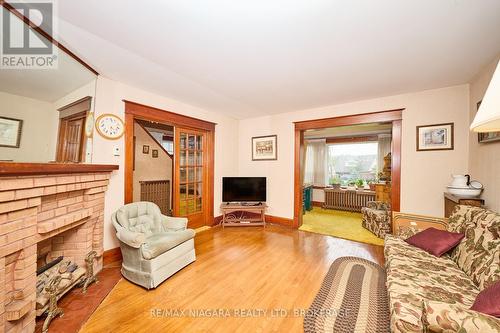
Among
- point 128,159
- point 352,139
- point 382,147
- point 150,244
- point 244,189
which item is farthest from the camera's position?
point 352,139

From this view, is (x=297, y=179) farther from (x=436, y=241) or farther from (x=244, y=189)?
(x=436, y=241)

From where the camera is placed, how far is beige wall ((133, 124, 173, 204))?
13.3 feet

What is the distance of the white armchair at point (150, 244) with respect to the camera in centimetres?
203

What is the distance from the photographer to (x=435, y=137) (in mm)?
2908

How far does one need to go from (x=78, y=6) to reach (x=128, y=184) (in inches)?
80.8

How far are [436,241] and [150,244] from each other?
3015mm

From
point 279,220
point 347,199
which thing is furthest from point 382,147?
point 279,220

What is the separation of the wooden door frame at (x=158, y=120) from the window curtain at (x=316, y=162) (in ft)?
12.0

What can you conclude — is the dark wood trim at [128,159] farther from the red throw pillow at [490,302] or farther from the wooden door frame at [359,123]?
the red throw pillow at [490,302]

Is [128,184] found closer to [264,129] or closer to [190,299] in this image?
[190,299]

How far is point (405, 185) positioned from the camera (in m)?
3.13

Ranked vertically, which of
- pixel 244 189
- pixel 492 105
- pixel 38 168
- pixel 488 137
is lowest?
pixel 244 189

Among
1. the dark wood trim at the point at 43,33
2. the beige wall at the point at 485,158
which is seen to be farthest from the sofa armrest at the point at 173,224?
the beige wall at the point at 485,158

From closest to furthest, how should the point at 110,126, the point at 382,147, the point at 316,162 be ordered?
the point at 110,126
the point at 382,147
the point at 316,162
